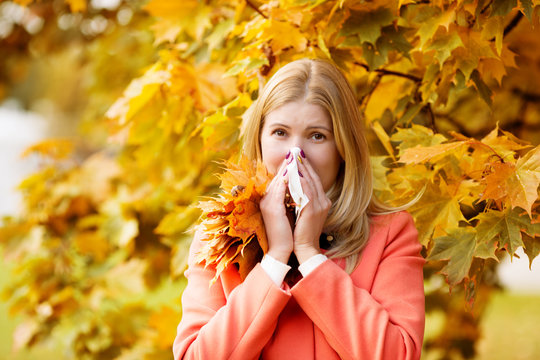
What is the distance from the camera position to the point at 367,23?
2459 mm

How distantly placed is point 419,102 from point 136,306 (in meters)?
3.07

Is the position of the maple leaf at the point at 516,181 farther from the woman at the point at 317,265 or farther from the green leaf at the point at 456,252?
the woman at the point at 317,265

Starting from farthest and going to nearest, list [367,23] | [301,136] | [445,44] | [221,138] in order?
1. [221,138]
2. [367,23]
3. [445,44]
4. [301,136]

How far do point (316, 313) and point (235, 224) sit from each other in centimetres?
35

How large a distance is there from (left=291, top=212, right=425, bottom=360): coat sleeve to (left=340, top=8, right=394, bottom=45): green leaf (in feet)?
3.21

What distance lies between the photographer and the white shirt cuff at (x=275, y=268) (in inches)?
71.9

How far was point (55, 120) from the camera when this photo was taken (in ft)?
74.0

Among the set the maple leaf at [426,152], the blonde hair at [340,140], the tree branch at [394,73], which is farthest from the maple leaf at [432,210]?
the tree branch at [394,73]

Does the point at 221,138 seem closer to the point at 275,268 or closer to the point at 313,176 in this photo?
the point at 313,176

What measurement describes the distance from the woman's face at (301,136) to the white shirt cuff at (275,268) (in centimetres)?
31

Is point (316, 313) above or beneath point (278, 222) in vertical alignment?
beneath

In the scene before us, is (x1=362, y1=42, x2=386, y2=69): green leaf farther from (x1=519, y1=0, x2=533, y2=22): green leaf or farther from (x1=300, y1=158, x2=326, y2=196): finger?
(x1=300, y1=158, x2=326, y2=196): finger

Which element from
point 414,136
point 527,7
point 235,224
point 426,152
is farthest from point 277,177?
point 527,7

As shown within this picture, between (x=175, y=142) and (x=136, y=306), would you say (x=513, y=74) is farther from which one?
(x=136, y=306)
